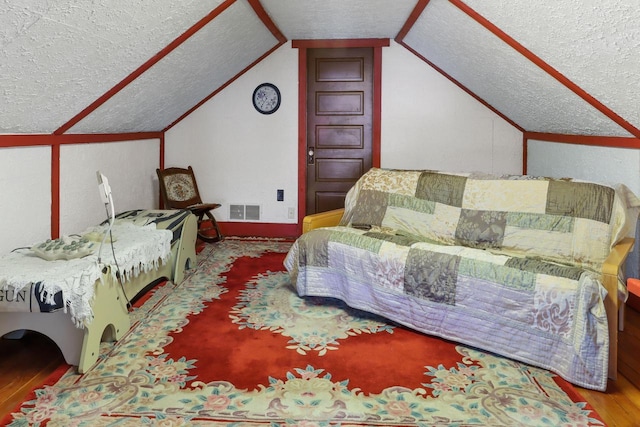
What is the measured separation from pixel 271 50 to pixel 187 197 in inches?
69.8

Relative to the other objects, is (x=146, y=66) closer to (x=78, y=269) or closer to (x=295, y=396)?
(x=78, y=269)

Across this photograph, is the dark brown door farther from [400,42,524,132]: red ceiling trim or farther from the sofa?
the sofa

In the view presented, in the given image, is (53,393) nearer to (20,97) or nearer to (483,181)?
(20,97)

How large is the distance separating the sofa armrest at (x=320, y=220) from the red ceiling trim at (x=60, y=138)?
173cm

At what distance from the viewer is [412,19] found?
4.23m

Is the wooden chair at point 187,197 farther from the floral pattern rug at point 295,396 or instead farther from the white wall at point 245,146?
the floral pattern rug at point 295,396

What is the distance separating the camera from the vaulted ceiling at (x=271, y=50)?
2299 millimetres

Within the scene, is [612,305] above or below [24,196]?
below

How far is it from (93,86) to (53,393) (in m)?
1.87

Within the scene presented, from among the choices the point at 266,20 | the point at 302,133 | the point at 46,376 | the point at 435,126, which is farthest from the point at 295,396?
the point at 435,126

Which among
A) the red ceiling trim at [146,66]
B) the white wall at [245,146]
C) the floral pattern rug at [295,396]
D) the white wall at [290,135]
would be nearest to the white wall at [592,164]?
the white wall at [290,135]

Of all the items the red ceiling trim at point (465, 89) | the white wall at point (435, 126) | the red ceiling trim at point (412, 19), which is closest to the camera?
the red ceiling trim at point (412, 19)

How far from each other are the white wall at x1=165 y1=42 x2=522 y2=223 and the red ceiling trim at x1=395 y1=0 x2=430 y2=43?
0.28 meters

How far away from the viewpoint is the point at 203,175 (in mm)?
5488
